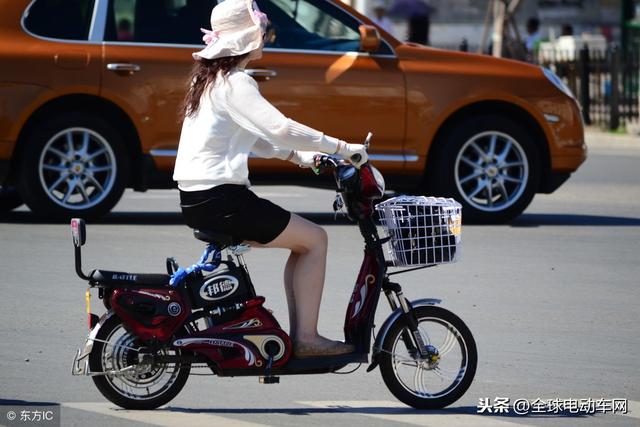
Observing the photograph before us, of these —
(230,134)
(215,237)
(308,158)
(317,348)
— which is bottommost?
(317,348)

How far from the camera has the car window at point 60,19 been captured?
460 inches

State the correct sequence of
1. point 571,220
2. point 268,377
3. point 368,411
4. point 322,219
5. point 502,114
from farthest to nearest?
point 571,220 < point 322,219 < point 502,114 < point 368,411 < point 268,377

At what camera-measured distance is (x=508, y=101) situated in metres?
12.4

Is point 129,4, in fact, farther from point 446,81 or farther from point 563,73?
point 563,73

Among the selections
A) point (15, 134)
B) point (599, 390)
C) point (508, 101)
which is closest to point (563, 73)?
point (508, 101)

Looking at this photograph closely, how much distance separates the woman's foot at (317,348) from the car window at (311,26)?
592 centimetres

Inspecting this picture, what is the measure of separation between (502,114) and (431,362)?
640 centimetres

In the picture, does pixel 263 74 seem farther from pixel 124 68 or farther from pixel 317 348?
pixel 317 348

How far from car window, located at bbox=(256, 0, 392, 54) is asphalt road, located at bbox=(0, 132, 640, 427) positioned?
4.75ft

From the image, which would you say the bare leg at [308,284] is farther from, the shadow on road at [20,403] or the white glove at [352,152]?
the shadow on road at [20,403]

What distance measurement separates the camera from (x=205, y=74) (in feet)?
20.3

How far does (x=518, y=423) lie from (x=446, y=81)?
20.4ft

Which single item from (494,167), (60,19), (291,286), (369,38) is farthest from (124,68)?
(291,286)

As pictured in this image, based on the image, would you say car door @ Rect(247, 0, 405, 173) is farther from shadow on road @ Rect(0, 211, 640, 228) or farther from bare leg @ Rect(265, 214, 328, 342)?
bare leg @ Rect(265, 214, 328, 342)
